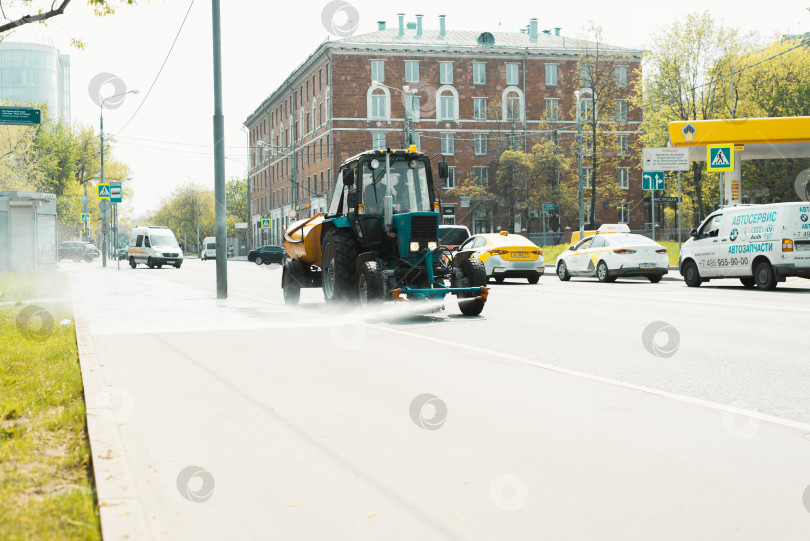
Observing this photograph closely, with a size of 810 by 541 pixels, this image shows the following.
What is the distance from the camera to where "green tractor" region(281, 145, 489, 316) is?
13.2 metres

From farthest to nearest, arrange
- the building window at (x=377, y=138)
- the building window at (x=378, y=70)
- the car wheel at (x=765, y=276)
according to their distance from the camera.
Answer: the building window at (x=378, y=70), the building window at (x=377, y=138), the car wheel at (x=765, y=276)

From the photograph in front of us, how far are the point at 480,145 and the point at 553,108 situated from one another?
703cm

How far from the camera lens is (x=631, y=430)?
5523 mm

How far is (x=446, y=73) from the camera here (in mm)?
67125

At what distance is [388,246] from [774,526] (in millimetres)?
10748

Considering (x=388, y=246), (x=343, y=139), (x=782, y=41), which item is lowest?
(x=388, y=246)

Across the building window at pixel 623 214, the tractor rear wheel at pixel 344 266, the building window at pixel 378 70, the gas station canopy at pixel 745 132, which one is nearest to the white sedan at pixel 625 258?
the gas station canopy at pixel 745 132

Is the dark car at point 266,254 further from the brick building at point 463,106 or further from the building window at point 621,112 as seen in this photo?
the building window at point 621,112

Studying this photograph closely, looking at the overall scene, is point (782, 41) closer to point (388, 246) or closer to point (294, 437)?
point (388, 246)

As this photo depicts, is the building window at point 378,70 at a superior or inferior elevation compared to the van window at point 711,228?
superior

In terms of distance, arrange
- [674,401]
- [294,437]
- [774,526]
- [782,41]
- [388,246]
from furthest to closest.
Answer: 1. [782,41]
2. [388,246]
3. [674,401]
4. [294,437]
5. [774,526]

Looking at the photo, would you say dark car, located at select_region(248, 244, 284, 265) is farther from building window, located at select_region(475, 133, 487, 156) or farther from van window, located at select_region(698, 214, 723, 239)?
van window, located at select_region(698, 214, 723, 239)

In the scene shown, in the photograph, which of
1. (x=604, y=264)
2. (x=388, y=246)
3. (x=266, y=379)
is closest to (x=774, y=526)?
(x=266, y=379)

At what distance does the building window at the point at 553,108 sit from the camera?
6869 centimetres
